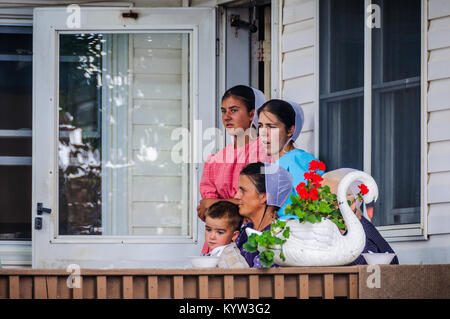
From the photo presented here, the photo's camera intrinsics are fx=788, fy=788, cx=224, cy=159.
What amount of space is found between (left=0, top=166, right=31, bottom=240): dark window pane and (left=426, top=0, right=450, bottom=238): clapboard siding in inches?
116

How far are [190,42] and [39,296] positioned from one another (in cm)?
217

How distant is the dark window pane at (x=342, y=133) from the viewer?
402 cm

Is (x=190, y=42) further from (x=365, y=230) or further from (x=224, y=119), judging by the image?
(x=365, y=230)

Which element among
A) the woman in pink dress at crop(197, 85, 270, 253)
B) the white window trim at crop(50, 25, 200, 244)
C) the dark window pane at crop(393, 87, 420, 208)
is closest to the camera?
the dark window pane at crop(393, 87, 420, 208)

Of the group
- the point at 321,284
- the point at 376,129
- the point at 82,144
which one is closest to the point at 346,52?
the point at 376,129

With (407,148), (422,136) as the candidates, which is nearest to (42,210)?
(407,148)

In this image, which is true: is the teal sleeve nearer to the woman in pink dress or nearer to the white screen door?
the woman in pink dress

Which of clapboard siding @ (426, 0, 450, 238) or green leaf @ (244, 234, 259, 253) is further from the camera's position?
clapboard siding @ (426, 0, 450, 238)

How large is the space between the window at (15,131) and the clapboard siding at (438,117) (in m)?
2.85

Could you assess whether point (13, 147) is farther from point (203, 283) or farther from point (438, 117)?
point (438, 117)

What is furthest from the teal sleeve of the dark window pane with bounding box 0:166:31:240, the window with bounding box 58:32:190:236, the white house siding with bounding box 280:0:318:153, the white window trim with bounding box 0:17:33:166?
the dark window pane with bounding box 0:166:31:240

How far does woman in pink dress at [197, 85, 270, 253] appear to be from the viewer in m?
4.22
